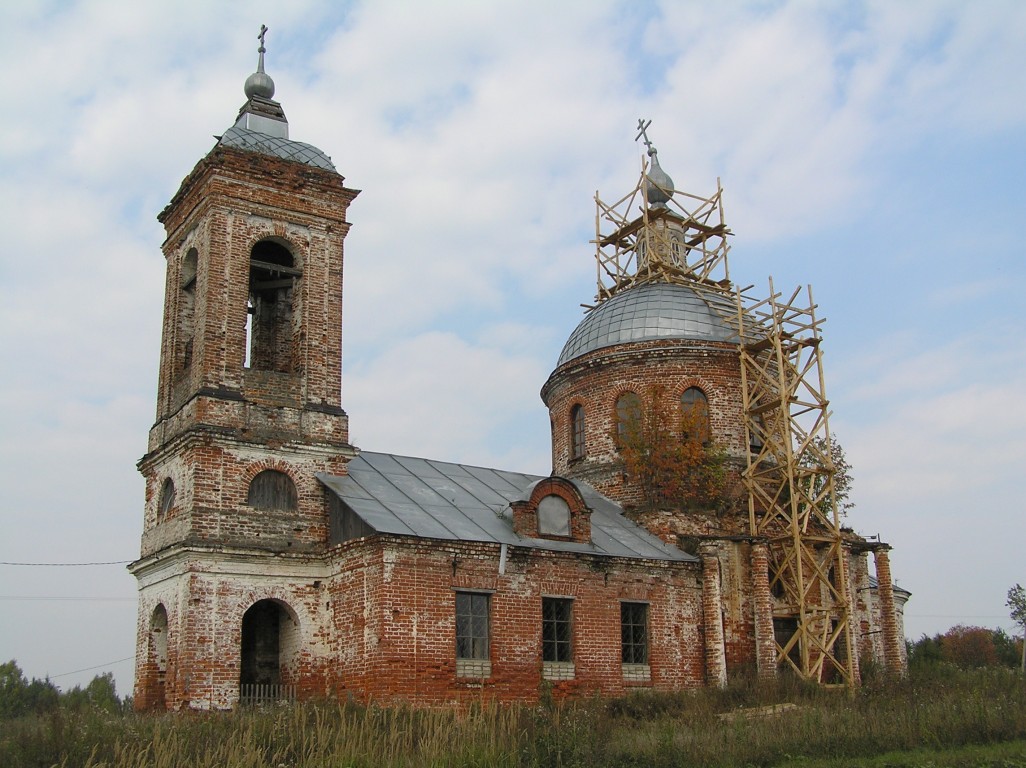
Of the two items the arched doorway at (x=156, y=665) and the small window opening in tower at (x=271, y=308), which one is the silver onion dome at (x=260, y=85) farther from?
the arched doorway at (x=156, y=665)

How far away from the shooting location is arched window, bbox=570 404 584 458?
76.4 feet

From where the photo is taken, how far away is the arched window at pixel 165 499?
55.1ft

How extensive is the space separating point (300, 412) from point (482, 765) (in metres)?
8.62

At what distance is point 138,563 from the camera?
17078 mm

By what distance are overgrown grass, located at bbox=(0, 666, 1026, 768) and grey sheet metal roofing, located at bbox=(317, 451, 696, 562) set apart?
11.0ft

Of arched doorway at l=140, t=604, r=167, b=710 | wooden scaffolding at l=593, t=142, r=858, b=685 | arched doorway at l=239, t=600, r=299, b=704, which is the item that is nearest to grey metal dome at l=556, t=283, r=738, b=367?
wooden scaffolding at l=593, t=142, r=858, b=685

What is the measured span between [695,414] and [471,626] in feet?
25.6

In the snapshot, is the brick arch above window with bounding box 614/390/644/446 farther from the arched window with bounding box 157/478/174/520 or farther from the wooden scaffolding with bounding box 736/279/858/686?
the arched window with bounding box 157/478/174/520

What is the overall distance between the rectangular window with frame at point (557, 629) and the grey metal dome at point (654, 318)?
7.68 m

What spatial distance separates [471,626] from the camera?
51.3ft

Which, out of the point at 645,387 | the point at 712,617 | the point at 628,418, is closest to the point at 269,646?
the point at 712,617

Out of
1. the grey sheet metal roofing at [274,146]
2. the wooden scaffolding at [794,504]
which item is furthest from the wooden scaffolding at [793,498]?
the grey sheet metal roofing at [274,146]

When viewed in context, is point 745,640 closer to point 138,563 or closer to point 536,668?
point 536,668

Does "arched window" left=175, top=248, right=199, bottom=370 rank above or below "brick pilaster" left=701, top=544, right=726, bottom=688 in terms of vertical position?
above
